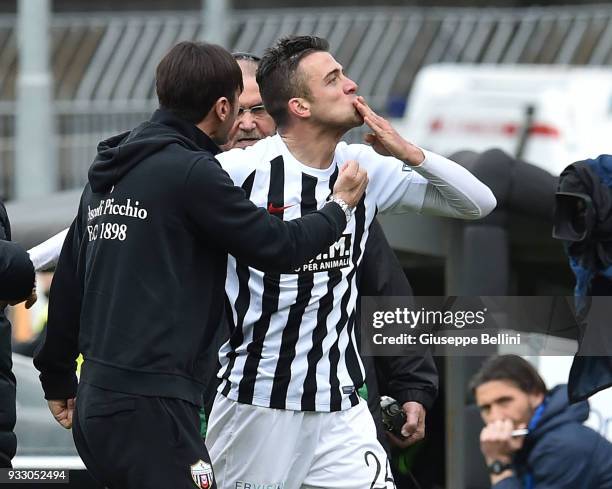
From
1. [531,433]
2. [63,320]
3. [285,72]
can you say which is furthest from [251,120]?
[531,433]

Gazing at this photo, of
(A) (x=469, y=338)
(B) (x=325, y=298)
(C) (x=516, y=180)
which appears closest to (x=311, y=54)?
(B) (x=325, y=298)

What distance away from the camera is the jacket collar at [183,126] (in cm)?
437

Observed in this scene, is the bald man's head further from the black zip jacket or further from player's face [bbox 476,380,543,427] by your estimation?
player's face [bbox 476,380,543,427]

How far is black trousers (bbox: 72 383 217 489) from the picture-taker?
414 centimetres

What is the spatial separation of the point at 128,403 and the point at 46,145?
9901 millimetres

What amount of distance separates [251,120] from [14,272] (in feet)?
4.26

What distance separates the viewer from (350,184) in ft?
14.9

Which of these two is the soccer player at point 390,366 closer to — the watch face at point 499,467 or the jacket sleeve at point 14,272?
the jacket sleeve at point 14,272

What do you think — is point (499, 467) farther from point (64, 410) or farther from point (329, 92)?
point (64, 410)

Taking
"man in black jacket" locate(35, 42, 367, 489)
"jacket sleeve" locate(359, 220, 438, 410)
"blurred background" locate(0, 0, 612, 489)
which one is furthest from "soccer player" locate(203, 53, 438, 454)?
"man in black jacket" locate(35, 42, 367, 489)

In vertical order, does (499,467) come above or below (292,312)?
below

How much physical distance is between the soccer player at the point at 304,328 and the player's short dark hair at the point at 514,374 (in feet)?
5.10

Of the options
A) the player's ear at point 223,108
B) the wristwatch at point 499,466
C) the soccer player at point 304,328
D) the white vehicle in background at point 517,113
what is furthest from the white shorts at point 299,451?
the white vehicle in background at point 517,113

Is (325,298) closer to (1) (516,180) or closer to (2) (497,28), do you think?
(1) (516,180)
